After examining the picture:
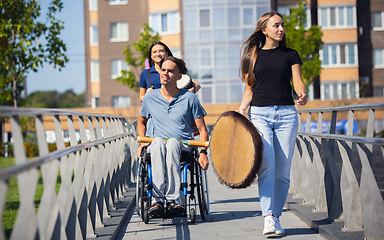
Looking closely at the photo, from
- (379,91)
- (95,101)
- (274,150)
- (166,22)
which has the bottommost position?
(274,150)

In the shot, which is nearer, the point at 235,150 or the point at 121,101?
the point at 235,150

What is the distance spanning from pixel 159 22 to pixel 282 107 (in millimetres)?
37684

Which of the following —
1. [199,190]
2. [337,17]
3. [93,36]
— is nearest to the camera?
[199,190]

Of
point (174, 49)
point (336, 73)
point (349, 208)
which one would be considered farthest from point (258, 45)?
point (336, 73)

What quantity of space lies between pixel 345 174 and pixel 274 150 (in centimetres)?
72

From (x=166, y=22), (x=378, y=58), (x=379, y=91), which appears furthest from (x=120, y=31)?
(x=379, y=91)

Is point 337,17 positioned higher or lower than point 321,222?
higher

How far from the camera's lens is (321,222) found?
5566 mm

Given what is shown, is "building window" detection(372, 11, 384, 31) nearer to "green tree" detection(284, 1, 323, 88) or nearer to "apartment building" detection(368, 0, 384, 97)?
"apartment building" detection(368, 0, 384, 97)

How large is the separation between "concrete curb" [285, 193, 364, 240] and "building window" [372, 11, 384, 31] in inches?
1589

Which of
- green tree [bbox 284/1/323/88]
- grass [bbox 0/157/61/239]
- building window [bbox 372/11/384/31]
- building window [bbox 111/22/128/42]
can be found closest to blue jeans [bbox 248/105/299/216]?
grass [bbox 0/157/61/239]

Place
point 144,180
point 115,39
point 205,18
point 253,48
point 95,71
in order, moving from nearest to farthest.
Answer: point 253,48, point 144,180, point 205,18, point 115,39, point 95,71

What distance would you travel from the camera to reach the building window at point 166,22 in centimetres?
4162

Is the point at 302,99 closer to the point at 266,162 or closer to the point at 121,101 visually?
the point at 266,162
